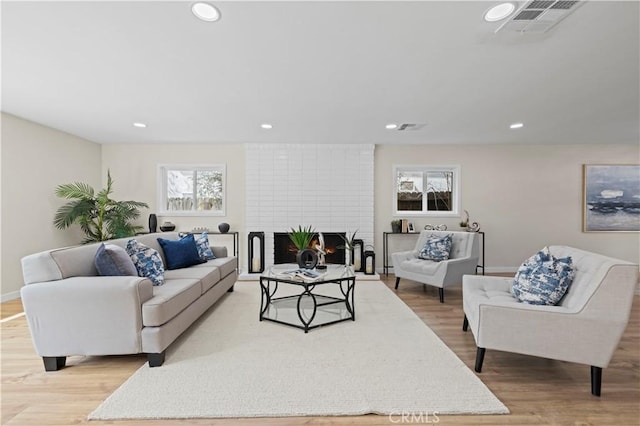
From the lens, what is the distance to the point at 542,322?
79.0 inches

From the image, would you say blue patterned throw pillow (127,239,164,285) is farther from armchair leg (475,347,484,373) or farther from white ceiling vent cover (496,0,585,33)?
white ceiling vent cover (496,0,585,33)

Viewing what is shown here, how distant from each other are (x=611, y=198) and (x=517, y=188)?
5.57 feet

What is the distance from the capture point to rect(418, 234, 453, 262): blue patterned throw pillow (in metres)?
4.32

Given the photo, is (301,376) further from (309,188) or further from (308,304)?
(309,188)

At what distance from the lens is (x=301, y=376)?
2100mm

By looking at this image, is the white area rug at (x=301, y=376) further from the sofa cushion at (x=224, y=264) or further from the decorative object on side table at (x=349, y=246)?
the decorative object on side table at (x=349, y=246)

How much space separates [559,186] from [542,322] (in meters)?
4.92

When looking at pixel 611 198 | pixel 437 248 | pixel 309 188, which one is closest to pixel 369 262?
pixel 437 248

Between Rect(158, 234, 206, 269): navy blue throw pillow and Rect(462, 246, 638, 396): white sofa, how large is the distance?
9.90 feet

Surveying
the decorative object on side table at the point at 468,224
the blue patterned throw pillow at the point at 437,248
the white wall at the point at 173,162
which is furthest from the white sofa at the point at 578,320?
the white wall at the point at 173,162

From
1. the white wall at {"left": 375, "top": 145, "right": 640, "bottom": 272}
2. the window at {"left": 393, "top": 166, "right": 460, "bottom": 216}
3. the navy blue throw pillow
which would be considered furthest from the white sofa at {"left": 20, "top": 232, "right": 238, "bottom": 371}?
the window at {"left": 393, "top": 166, "right": 460, "bottom": 216}

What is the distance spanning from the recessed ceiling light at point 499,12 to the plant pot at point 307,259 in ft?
8.38

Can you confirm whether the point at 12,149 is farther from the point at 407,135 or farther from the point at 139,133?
the point at 407,135

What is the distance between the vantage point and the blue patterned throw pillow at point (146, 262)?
111 inches
